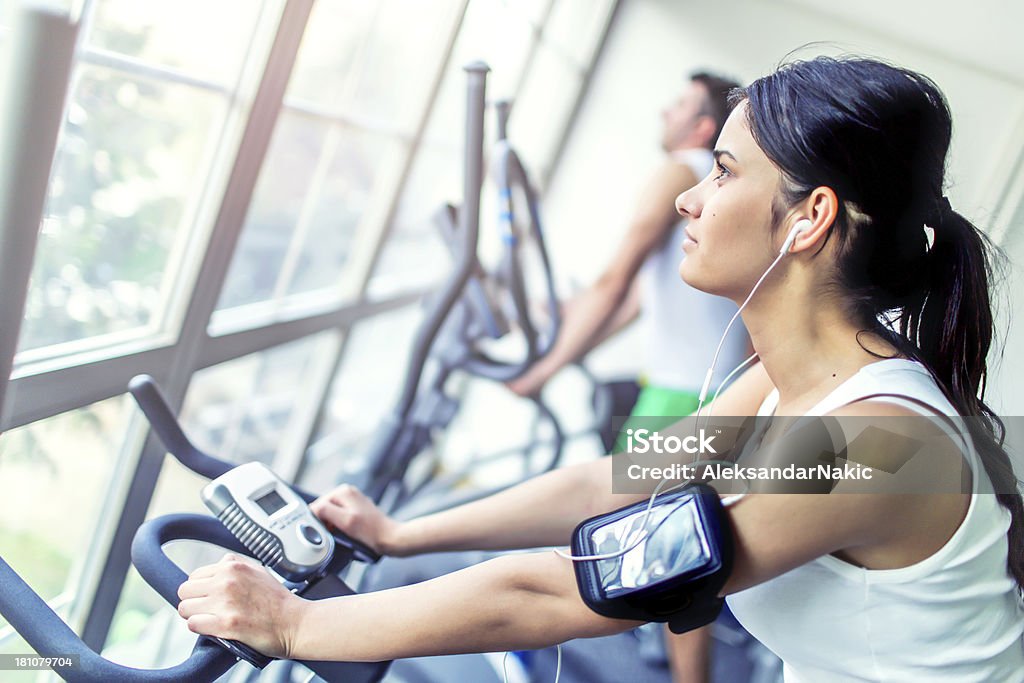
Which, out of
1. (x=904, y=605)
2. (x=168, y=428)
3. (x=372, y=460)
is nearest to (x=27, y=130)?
(x=168, y=428)

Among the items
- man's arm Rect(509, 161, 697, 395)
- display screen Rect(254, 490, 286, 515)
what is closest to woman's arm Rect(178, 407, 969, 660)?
display screen Rect(254, 490, 286, 515)

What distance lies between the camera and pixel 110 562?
1.48 metres

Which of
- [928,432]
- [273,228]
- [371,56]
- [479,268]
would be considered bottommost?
[273,228]

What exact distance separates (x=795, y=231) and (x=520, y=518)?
532 millimetres

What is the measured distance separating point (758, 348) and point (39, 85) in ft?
2.47

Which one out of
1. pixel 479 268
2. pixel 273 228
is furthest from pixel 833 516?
pixel 273 228

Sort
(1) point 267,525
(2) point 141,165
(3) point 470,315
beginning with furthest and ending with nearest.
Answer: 1. (3) point 470,315
2. (2) point 141,165
3. (1) point 267,525

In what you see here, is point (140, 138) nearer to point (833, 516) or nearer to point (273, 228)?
point (273, 228)

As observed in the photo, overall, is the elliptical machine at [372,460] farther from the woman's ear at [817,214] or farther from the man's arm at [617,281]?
the woman's ear at [817,214]

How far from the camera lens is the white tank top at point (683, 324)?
1.61m

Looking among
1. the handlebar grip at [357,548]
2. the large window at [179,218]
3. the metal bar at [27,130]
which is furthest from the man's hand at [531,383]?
the metal bar at [27,130]

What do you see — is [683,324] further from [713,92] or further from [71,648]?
[71,648]

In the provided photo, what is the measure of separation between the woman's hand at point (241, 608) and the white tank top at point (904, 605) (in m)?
0.49

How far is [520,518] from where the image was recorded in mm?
1114
